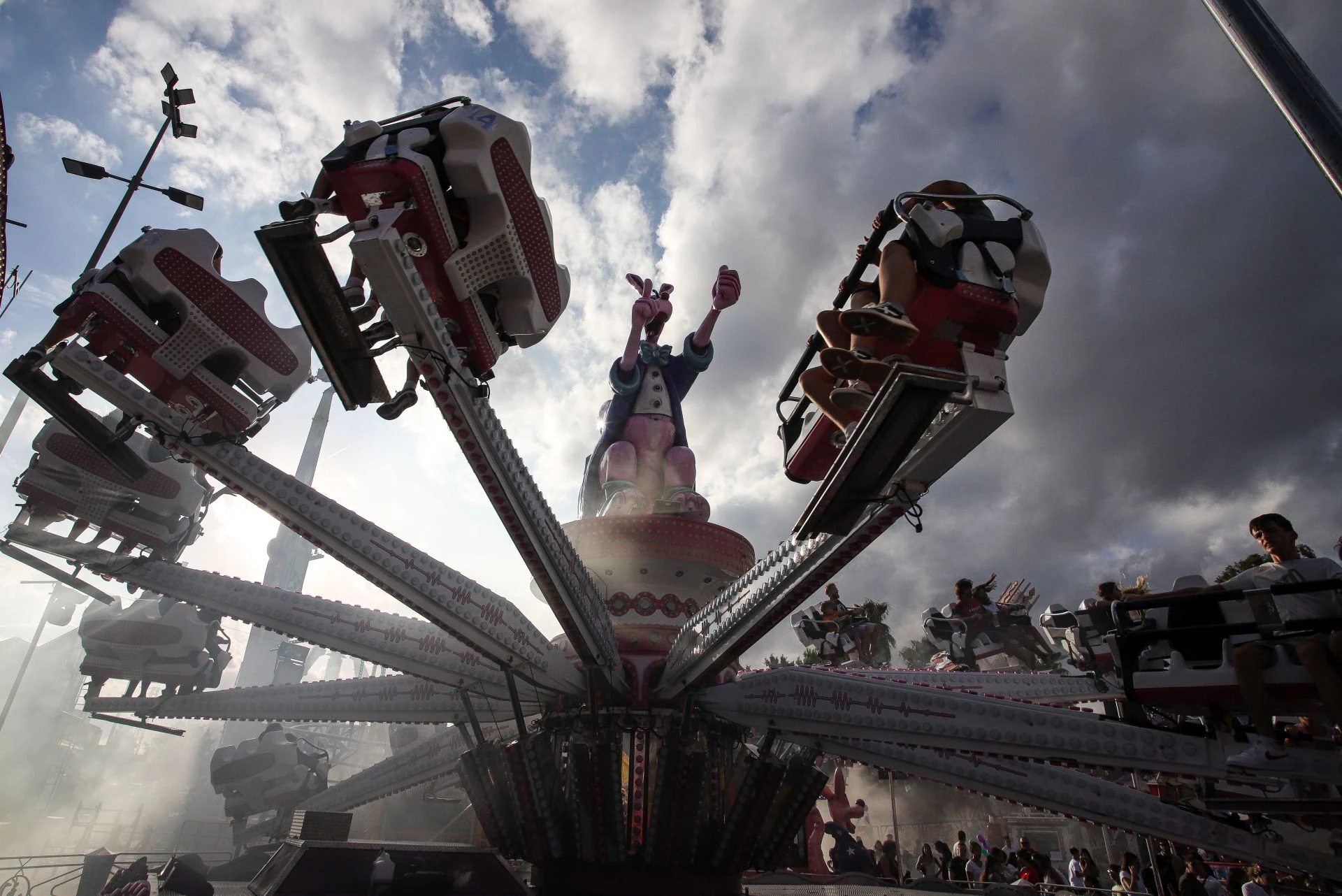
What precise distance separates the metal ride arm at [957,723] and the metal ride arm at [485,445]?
86.2 inches

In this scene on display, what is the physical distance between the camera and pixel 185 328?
5508 mm

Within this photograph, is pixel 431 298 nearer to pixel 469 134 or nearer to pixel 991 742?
pixel 469 134

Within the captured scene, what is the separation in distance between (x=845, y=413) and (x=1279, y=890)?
421 inches

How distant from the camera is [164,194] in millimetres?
8719

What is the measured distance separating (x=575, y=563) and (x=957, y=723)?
14.4 feet

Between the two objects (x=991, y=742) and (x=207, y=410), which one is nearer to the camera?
(x=207, y=410)

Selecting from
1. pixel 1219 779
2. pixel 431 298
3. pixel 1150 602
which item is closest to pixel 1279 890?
pixel 1219 779

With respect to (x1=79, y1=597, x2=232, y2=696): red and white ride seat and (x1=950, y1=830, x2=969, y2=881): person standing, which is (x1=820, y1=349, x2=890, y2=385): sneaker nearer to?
(x1=79, y1=597, x2=232, y2=696): red and white ride seat

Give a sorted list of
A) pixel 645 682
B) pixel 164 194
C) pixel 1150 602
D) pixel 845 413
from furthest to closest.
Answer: pixel 645 682
pixel 164 194
pixel 1150 602
pixel 845 413

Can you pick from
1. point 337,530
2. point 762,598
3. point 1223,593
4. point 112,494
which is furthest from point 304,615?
point 1223,593

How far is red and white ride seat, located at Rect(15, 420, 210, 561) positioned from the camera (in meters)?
8.11

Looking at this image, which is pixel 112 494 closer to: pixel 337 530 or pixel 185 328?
pixel 185 328

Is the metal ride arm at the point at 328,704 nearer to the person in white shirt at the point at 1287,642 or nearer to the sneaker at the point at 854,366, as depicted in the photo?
the sneaker at the point at 854,366

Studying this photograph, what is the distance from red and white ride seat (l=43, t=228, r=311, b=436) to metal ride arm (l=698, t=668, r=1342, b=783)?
255 inches
